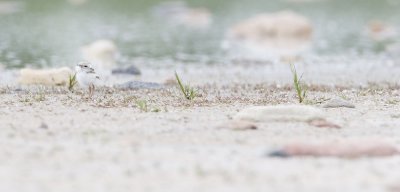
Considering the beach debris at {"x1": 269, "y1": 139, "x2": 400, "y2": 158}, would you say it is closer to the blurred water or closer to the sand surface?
the sand surface

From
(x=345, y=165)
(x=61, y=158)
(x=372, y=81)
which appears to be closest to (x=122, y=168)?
(x=61, y=158)

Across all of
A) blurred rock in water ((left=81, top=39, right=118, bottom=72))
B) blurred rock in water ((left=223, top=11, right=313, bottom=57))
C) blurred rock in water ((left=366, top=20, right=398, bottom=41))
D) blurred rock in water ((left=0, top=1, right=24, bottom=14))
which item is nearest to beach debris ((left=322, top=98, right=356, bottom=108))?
blurred rock in water ((left=81, top=39, right=118, bottom=72))

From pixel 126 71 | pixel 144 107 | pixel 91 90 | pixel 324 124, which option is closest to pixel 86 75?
pixel 91 90

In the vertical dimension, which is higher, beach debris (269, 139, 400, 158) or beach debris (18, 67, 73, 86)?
beach debris (18, 67, 73, 86)

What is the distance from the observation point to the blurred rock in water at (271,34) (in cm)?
3800

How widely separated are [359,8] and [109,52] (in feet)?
88.0

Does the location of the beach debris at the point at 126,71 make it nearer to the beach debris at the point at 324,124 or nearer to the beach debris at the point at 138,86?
the beach debris at the point at 138,86

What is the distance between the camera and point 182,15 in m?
54.2

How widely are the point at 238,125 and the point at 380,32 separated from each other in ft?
96.5

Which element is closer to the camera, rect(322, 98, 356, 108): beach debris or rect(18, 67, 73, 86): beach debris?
rect(322, 98, 356, 108): beach debris

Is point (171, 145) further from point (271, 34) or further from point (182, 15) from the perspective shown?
point (182, 15)

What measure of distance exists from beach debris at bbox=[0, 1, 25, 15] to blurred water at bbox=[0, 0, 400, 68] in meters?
0.62

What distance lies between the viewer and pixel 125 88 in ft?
68.8

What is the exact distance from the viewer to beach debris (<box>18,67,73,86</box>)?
72.5ft
